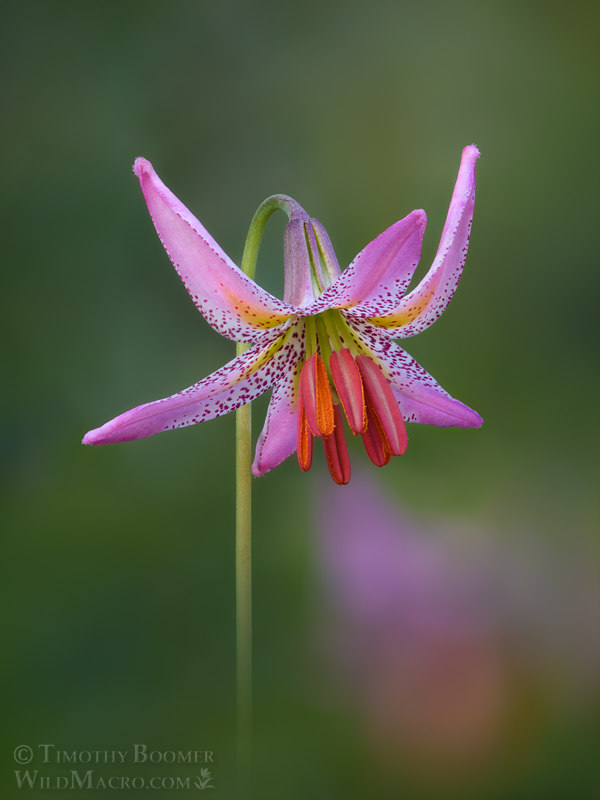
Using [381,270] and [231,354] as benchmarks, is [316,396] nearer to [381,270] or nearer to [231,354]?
[381,270]

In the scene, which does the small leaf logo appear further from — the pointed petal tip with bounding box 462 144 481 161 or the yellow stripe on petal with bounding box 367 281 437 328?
the pointed petal tip with bounding box 462 144 481 161

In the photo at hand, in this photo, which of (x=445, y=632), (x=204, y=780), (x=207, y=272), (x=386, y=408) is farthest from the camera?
(x=445, y=632)

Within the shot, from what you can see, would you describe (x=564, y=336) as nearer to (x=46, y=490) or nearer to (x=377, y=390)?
(x=46, y=490)

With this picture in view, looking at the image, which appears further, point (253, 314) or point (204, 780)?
point (204, 780)

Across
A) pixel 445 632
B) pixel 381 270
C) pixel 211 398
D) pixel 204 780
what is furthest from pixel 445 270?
pixel 445 632

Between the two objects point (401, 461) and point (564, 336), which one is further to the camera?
point (564, 336)

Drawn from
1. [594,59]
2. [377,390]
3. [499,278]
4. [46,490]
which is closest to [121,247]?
[46,490]

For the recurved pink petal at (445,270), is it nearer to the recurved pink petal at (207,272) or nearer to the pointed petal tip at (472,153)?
the pointed petal tip at (472,153)

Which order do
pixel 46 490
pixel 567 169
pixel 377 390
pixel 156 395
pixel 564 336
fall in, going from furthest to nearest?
pixel 567 169
pixel 564 336
pixel 156 395
pixel 46 490
pixel 377 390
